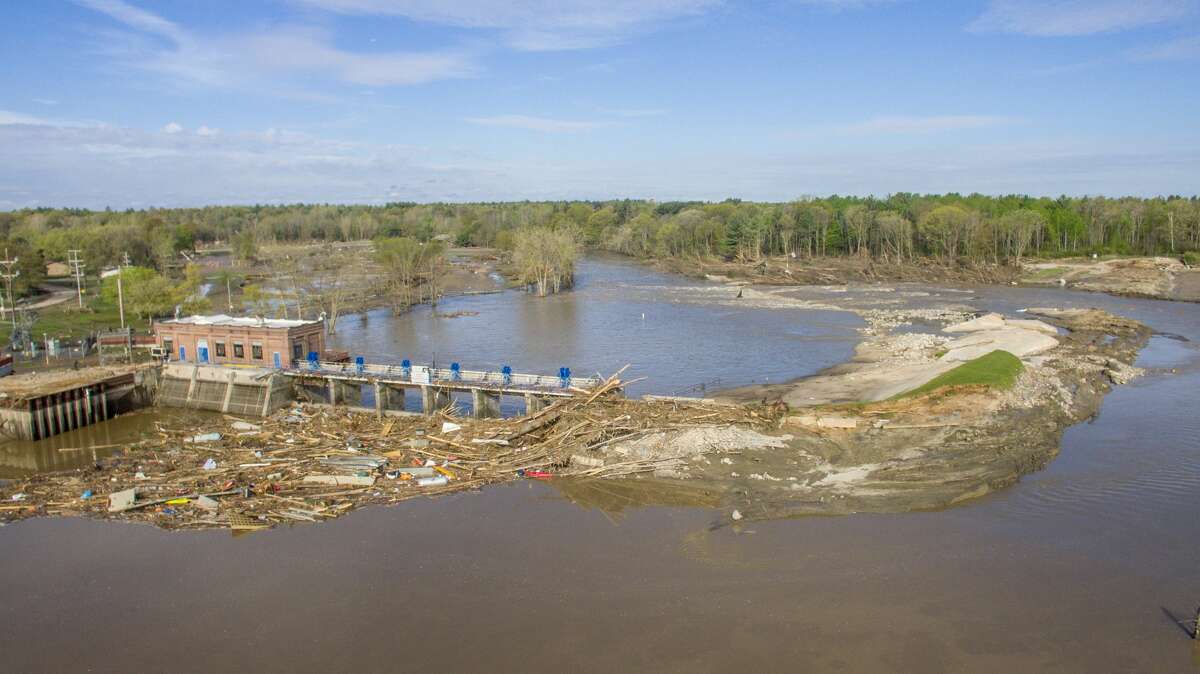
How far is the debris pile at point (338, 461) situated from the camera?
2995 centimetres

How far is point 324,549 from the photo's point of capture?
27.0 metres

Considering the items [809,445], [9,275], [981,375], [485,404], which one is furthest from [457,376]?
[9,275]

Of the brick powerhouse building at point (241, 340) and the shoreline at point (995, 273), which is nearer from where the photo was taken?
the brick powerhouse building at point (241, 340)

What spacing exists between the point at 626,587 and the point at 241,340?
108 ft

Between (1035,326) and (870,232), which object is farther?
(870,232)

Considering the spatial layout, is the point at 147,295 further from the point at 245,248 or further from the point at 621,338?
the point at 245,248

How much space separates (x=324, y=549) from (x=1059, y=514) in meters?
25.7

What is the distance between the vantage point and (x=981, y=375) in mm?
42562

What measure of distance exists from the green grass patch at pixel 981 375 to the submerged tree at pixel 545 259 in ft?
200

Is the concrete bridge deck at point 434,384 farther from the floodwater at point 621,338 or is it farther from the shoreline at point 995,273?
the shoreline at point 995,273

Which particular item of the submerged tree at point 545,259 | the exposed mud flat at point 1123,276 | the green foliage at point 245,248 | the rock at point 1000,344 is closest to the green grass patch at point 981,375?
the rock at point 1000,344

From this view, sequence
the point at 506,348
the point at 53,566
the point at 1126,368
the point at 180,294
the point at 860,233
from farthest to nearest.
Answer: the point at 860,233 → the point at 180,294 → the point at 506,348 → the point at 1126,368 → the point at 53,566

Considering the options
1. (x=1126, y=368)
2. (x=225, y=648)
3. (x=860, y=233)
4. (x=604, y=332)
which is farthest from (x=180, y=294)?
(x=860, y=233)

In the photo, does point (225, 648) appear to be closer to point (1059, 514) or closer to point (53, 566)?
point (53, 566)
